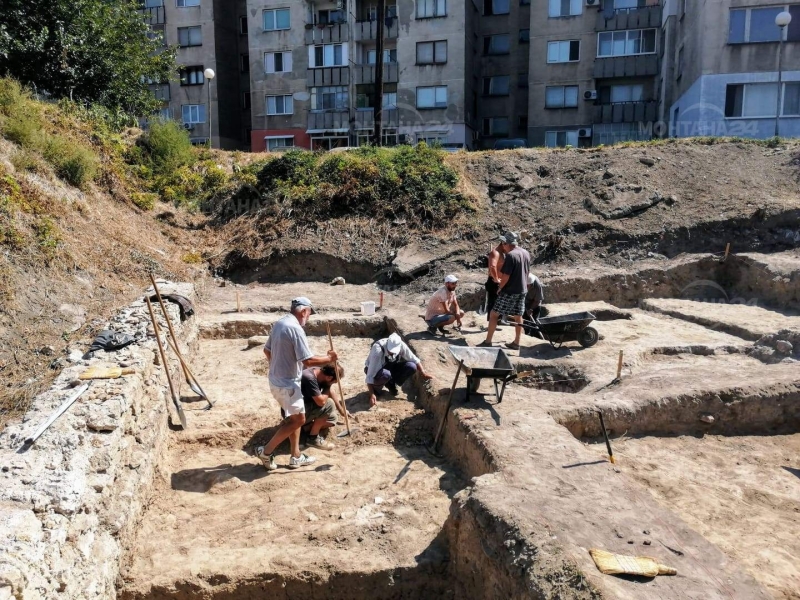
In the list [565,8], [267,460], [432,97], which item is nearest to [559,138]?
[565,8]

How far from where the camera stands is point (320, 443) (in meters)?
6.45

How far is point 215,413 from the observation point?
23.5 ft

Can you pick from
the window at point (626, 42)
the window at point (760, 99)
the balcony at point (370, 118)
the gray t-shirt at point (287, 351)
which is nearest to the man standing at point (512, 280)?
the gray t-shirt at point (287, 351)

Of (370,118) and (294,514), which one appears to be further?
(370,118)

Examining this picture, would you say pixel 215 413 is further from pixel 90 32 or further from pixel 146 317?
pixel 90 32

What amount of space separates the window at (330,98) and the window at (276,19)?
3.67 meters

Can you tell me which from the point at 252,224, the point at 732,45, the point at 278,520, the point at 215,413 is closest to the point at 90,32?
the point at 252,224

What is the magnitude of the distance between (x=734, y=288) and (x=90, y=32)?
63.7 feet

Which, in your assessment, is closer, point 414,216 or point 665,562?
point 665,562

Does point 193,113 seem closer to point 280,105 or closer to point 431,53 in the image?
point 280,105

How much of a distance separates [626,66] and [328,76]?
14.1m

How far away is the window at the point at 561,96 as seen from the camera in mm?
27766

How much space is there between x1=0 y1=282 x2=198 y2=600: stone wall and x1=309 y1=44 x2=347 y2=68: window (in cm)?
2574

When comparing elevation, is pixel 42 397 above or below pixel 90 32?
below
